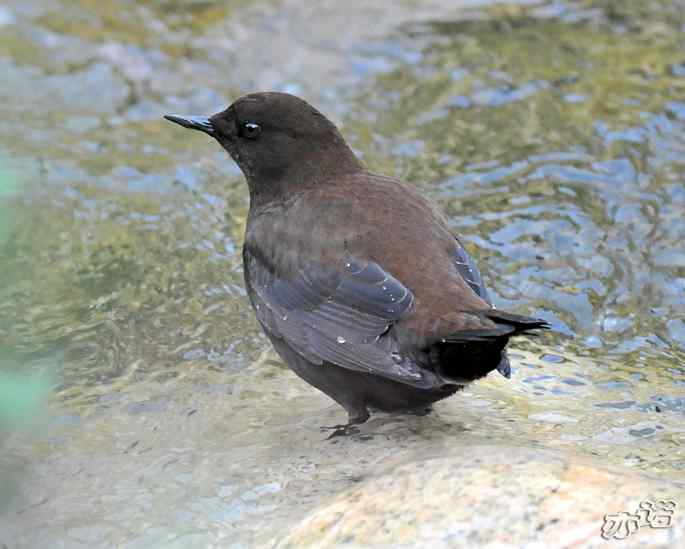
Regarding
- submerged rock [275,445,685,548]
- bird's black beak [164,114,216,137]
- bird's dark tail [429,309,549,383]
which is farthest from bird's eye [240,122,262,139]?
submerged rock [275,445,685,548]

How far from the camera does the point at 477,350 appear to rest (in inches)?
150

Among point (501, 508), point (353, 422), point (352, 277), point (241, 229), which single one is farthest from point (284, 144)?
point (501, 508)

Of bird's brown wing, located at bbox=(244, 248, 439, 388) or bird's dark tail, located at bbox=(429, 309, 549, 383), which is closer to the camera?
bird's dark tail, located at bbox=(429, 309, 549, 383)

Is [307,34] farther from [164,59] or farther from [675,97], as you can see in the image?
[675,97]

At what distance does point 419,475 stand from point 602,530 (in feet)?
2.19

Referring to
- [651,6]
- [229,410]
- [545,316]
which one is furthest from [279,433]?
[651,6]

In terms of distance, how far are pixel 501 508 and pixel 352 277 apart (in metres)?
1.34

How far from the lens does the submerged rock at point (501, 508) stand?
3080mm

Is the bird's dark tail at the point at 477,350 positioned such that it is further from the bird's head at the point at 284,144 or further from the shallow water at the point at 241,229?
the bird's head at the point at 284,144

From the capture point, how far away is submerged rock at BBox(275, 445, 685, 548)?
10.1ft

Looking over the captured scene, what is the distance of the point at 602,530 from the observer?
307 centimetres

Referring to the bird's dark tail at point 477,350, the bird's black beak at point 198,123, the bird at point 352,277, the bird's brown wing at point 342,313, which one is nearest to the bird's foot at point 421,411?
the bird at point 352,277

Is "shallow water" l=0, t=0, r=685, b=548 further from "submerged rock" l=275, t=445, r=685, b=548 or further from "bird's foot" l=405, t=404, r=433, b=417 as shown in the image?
"submerged rock" l=275, t=445, r=685, b=548

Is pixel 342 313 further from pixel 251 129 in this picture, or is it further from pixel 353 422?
pixel 251 129
